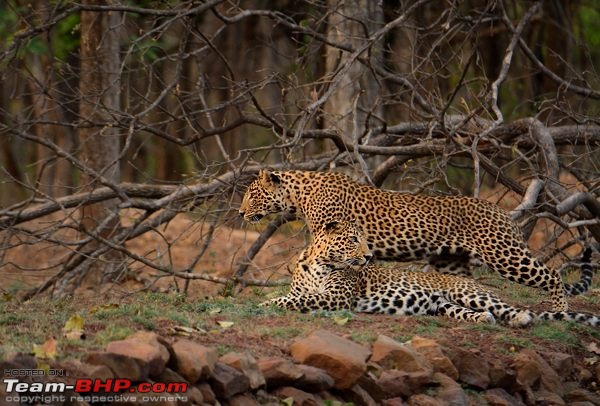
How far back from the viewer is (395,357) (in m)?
8.59

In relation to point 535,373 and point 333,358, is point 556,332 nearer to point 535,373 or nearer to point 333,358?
point 535,373

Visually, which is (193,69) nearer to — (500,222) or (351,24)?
(351,24)

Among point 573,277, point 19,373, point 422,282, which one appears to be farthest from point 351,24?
point 19,373

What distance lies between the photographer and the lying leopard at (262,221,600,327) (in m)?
10.4

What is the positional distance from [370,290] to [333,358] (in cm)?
280

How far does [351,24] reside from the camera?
16.0m

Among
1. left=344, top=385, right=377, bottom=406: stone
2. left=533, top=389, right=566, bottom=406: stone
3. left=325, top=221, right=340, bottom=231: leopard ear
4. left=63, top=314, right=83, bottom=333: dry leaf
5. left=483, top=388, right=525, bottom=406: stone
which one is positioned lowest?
left=533, top=389, right=566, bottom=406: stone

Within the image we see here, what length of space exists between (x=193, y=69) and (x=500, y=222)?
87.7 feet

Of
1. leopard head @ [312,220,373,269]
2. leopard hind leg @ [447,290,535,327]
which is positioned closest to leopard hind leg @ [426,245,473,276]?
leopard hind leg @ [447,290,535,327]

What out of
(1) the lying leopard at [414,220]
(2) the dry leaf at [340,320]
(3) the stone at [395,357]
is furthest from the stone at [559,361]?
(2) the dry leaf at [340,320]

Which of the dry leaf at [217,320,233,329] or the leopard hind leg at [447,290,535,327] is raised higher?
the dry leaf at [217,320,233,329]

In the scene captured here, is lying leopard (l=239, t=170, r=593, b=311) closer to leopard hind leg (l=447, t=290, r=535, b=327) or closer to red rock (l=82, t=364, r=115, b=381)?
leopard hind leg (l=447, t=290, r=535, b=327)

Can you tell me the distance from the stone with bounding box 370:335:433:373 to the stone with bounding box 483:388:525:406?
30.8 inches

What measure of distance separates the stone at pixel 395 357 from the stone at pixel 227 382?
4.87 feet
